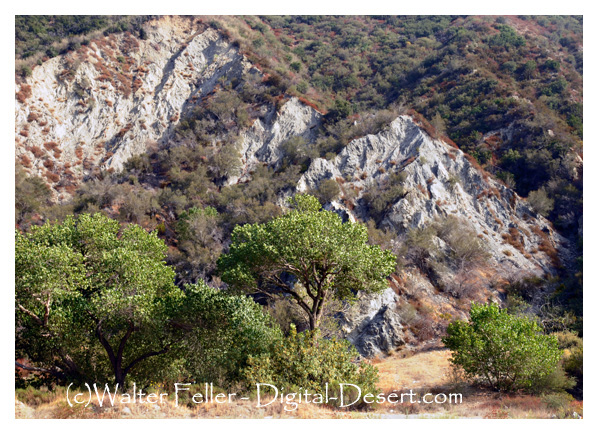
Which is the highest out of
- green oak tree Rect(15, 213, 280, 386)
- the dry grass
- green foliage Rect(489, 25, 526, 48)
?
green foliage Rect(489, 25, 526, 48)

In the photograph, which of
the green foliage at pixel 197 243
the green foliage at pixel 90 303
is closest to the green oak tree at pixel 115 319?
the green foliage at pixel 90 303

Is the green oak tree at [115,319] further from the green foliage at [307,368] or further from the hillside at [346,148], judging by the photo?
the hillside at [346,148]

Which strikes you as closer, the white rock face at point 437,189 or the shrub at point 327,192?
the white rock face at point 437,189

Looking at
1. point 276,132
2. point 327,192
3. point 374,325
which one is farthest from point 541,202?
point 276,132

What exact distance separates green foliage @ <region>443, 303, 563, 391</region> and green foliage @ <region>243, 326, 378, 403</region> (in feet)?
12.6

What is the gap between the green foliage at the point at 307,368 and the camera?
35.1ft

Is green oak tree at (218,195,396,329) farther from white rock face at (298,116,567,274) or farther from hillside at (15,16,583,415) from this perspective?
white rock face at (298,116,567,274)

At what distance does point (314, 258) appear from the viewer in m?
12.3

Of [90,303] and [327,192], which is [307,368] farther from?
[327,192]

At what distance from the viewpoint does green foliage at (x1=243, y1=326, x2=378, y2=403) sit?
35.1ft

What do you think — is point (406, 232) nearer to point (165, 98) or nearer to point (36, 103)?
point (165, 98)

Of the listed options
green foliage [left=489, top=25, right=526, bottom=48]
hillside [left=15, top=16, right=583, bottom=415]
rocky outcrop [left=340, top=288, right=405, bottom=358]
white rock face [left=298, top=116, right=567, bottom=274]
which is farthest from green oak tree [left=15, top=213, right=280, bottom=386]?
green foliage [left=489, top=25, right=526, bottom=48]

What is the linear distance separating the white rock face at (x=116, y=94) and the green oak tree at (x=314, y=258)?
3272 centimetres

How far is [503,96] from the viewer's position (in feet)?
137
